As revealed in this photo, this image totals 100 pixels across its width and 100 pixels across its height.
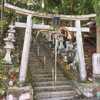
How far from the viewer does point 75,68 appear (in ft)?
27.7

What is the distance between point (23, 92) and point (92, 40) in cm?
480

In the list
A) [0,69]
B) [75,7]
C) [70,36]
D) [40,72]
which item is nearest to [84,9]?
[75,7]

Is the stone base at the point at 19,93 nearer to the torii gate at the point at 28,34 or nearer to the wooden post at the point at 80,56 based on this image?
the torii gate at the point at 28,34

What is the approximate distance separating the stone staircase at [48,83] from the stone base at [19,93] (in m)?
0.40

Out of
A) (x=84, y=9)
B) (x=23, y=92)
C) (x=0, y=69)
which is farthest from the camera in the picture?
(x=84, y=9)

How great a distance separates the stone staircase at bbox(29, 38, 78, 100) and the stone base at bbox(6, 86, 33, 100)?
1.33 ft

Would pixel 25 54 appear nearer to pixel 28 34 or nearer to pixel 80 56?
pixel 28 34

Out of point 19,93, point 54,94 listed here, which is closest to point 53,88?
point 54,94

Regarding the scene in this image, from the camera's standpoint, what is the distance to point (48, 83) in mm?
7859

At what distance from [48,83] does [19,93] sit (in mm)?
1326

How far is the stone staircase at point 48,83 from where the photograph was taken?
24.4 ft

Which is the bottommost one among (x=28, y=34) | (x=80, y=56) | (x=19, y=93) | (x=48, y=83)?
(x=19, y=93)

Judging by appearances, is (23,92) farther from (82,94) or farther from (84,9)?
(84,9)

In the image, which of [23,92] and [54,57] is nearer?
[23,92]
